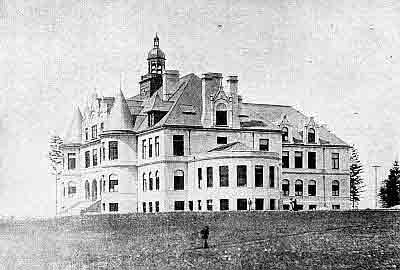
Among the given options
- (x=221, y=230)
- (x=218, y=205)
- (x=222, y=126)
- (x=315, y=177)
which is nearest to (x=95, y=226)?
(x=221, y=230)

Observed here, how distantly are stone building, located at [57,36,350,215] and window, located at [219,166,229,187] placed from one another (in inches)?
2.3

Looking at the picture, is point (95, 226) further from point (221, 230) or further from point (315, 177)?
point (315, 177)

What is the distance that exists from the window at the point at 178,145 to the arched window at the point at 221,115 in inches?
106

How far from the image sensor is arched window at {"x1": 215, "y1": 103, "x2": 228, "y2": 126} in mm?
54594

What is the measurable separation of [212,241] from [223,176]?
1229cm

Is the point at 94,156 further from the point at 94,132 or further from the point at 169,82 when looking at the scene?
the point at 169,82

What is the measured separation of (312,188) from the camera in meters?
61.3

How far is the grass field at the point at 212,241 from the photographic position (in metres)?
36.9

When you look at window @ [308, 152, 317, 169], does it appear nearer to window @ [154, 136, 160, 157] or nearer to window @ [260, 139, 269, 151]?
window @ [260, 139, 269, 151]

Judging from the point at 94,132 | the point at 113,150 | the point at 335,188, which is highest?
the point at 94,132

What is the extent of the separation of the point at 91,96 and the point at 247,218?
21.7 m

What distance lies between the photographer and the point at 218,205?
167ft

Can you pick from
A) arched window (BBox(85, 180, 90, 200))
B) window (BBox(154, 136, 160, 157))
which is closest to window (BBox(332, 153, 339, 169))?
window (BBox(154, 136, 160, 157))

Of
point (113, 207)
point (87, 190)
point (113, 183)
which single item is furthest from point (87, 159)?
point (113, 207)
